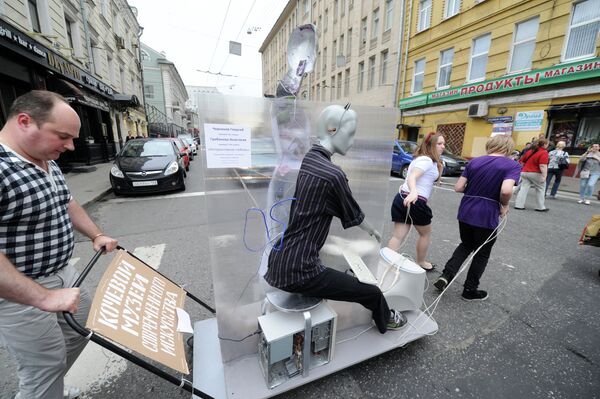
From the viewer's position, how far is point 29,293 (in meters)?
1.12

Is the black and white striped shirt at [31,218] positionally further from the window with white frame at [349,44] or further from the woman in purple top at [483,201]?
the window with white frame at [349,44]

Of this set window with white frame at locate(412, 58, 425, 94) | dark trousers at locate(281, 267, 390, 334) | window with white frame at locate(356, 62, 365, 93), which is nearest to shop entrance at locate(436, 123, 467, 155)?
window with white frame at locate(412, 58, 425, 94)

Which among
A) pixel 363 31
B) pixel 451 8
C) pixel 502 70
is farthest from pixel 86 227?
pixel 363 31

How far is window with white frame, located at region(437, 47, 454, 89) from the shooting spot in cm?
1454

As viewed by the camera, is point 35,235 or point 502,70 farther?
point 502,70

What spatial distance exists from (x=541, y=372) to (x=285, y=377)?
75.4 inches

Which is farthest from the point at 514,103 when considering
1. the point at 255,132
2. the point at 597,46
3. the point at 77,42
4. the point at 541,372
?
the point at 77,42

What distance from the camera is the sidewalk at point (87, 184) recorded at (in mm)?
6730

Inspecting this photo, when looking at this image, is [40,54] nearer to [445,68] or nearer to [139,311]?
[139,311]

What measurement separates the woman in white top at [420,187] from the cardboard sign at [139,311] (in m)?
2.38

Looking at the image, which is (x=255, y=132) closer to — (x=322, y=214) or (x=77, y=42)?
(x=322, y=214)

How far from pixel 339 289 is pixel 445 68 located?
17042 millimetres

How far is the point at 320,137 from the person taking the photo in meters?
1.76

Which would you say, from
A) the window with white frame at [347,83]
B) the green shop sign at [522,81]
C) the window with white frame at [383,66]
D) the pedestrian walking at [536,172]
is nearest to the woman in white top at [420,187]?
the pedestrian walking at [536,172]
